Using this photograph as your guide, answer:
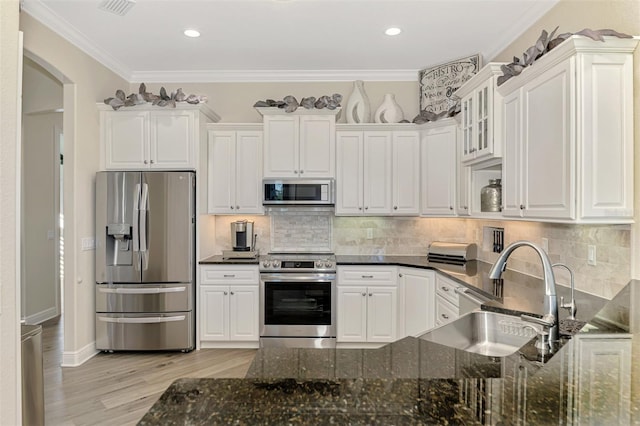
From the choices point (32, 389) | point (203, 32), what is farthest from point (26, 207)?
point (32, 389)

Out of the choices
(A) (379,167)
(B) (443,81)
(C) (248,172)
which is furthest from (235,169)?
(B) (443,81)

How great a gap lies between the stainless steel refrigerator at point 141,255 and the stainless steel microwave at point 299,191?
82 centimetres

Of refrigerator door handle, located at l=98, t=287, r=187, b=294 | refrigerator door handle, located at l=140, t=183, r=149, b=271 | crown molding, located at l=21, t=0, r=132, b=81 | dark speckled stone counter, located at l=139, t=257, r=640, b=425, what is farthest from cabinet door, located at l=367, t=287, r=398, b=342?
crown molding, located at l=21, t=0, r=132, b=81

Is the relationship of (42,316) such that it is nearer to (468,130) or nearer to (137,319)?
(137,319)

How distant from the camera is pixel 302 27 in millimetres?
3201

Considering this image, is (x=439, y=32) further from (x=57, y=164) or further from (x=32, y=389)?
(x=57, y=164)

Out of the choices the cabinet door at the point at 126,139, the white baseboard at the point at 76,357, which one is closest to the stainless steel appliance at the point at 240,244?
the cabinet door at the point at 126,139

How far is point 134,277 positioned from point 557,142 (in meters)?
3.65

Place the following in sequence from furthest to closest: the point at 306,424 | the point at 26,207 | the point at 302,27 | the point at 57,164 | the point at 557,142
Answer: the point at 57,164, the point at 26,207, the point at 302,27, the point at 557,142, the point at 306,424

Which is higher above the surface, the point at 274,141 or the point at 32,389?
the point at 274,141

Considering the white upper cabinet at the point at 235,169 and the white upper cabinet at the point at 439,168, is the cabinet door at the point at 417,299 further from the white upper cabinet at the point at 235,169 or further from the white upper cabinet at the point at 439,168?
the white upper cabinet at the point at 235,169

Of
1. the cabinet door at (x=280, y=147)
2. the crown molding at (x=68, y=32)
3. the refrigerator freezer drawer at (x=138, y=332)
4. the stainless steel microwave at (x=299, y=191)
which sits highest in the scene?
the crown molding at (x=68, y=32)

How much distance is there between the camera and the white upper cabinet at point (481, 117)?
107 inches

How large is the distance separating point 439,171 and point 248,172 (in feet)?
6.67
